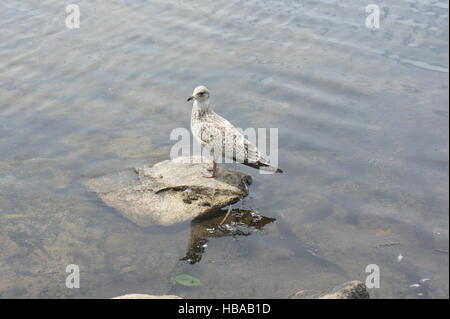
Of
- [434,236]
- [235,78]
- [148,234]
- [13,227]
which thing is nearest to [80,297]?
[148,234]

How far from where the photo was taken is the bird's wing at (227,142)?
850 centimetres

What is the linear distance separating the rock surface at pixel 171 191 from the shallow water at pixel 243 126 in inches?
8.6

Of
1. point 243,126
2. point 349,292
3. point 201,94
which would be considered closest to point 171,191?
point 201,94

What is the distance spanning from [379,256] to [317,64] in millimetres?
6524

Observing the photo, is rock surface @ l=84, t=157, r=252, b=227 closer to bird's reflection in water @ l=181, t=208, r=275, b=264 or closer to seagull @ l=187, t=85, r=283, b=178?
bird's reflection in water @ l=181, t=208, r=275, b=264

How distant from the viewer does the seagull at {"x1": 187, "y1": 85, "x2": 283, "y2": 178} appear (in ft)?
27.9

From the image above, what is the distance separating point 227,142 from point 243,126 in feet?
8.09

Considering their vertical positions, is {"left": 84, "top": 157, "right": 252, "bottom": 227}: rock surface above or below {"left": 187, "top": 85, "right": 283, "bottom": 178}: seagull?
below

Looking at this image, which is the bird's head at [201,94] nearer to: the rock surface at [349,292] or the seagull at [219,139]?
the seagull at [219,139]

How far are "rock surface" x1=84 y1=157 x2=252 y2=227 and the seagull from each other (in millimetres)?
345

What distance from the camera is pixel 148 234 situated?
26.7 ft

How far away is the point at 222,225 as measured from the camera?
27.0ft

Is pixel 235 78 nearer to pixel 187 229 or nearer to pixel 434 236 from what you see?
pixel 187 229

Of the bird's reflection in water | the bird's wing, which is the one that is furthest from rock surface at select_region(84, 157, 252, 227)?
the bird's wing
